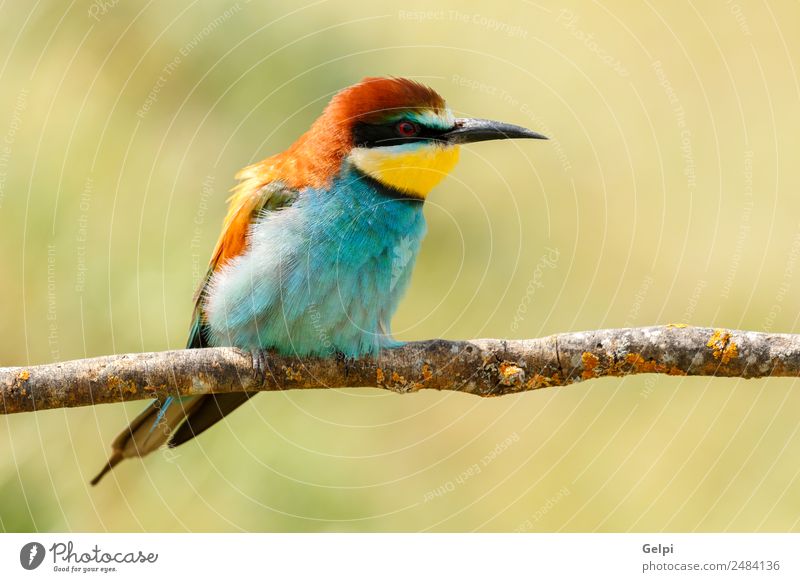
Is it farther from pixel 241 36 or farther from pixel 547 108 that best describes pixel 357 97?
pixel 547 108

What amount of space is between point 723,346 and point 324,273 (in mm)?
1249

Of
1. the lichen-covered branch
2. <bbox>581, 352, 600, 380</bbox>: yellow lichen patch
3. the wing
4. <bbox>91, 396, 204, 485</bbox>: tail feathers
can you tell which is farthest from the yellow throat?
<bbox>91, 396, 204, 485</bbox>: tail feathers

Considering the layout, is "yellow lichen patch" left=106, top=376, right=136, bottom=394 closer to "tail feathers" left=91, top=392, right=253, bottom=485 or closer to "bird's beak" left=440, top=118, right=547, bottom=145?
"tail feathers" left=91, top=392, right=253, bottom=485

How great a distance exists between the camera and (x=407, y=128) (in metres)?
2.98

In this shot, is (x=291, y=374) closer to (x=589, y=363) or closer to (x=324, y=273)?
(x=324, y=273)

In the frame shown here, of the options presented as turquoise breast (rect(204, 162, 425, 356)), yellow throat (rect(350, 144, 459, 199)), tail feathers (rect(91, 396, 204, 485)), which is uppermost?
yellow throat (rect(350, 144, 459, 199))

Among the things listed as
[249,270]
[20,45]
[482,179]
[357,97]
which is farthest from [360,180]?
[20,45]

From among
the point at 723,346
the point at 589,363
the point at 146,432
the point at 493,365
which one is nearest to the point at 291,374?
the point at 146,432

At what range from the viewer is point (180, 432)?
10.3 feet

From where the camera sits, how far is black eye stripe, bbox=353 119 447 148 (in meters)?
2.97

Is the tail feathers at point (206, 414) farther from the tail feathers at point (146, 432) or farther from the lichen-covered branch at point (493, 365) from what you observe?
the lichen-covered branch at point (493, 365)
